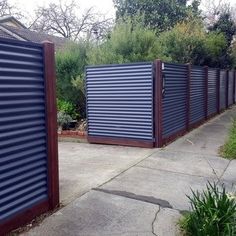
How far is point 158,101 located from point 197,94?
152 inches

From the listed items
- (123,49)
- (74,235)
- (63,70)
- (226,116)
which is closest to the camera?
(74,235)

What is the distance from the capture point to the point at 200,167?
6258 millimetres

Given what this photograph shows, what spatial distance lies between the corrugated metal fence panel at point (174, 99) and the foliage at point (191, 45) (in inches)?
170

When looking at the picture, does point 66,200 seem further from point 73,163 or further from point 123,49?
point 123,49

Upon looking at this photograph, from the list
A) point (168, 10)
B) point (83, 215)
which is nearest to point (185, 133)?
point (83, 215)

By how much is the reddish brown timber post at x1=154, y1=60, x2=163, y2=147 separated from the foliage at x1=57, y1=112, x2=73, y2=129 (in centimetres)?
329

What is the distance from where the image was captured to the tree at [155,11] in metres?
19.0

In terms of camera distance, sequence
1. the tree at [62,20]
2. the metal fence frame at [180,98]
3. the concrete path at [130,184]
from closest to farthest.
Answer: the concrete path at [130,184] < the metal fence frame at [180,98] < the tree at [62,20]

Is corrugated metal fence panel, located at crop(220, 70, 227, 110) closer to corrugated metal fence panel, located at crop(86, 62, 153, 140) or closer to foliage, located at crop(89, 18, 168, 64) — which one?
foliage, located at crop(89, 18, 168, 64)

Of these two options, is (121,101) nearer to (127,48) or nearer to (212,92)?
(127,48)

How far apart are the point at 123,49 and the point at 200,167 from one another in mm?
5278

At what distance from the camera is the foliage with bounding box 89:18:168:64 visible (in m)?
10.1

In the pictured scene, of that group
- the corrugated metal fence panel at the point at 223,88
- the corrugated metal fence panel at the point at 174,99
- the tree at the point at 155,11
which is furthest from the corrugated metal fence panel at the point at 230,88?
the corrugated metal fence panel at the point at 174,99

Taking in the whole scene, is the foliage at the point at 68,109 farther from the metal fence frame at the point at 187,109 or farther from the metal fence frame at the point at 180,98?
the metal fence frame at the point at 187,109
